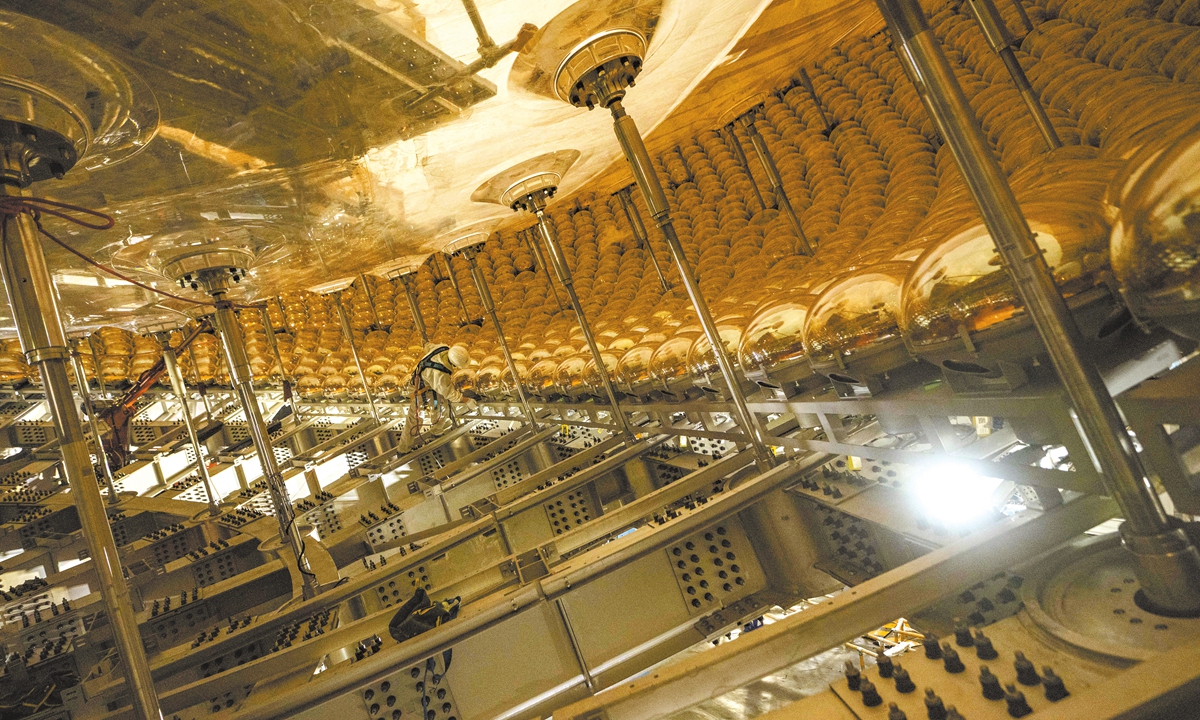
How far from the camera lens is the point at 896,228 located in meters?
2.86

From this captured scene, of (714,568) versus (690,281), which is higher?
(690,281)

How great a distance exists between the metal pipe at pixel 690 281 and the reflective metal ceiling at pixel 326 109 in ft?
1.75

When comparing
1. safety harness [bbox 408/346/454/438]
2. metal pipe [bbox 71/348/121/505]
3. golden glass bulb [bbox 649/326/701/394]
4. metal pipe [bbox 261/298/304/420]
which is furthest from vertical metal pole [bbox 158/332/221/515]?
golden glass bulb [bbox 649/326/701/394]

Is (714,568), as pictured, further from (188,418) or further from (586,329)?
(188,418)

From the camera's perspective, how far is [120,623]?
2.22 metres

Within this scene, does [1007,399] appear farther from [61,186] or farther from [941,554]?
[61,186]

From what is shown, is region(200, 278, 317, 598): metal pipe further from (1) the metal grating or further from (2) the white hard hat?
(1) the metal grating

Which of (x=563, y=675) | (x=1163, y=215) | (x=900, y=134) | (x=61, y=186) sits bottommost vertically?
(x=563, y=675)

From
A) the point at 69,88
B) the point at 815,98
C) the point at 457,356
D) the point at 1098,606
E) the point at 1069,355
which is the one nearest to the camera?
the point at 1069,355

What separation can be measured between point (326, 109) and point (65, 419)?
1.93 meters

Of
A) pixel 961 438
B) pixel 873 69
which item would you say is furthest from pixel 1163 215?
pixel 873 69

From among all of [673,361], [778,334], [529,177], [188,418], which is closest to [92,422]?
[188,418]

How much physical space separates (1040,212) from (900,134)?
2.77 meters

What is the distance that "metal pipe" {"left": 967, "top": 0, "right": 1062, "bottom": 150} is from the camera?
2.01 m
